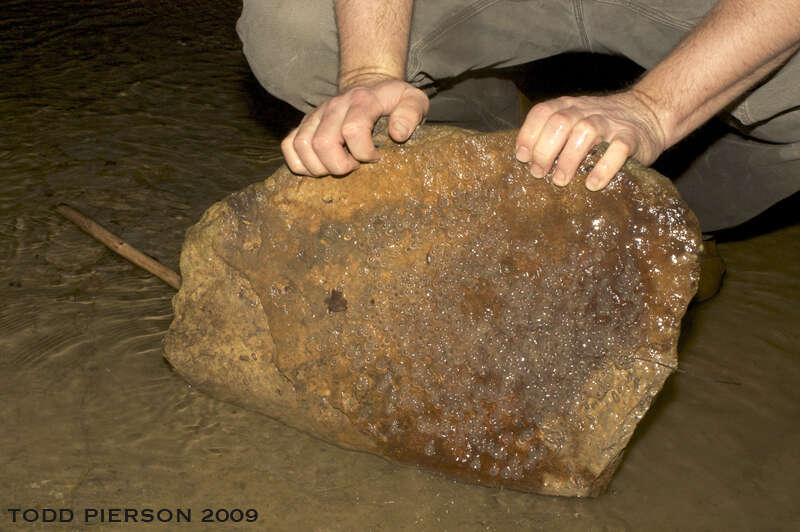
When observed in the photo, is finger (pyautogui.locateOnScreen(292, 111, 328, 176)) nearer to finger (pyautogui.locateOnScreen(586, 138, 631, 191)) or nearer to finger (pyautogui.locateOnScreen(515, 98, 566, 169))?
finger (pyautogui.locateOnScreen(515, 98, 566, 169))

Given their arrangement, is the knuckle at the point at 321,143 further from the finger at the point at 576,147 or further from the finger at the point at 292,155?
the finger at the point at 576,147

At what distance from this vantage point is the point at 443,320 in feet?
6.19

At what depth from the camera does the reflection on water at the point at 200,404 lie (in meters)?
1.84

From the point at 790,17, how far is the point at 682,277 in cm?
66

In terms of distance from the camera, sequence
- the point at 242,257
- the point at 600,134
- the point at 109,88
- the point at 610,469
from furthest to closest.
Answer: the point at 109,88
the point at 242,257
the point at 610,469
the point at 600,134

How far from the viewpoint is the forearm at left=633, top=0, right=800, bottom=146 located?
1.75m

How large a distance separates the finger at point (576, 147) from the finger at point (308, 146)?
575 millimetres

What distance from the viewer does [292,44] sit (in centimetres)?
247

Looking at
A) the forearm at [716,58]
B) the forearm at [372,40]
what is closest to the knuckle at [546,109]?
the forearm at [716,58]

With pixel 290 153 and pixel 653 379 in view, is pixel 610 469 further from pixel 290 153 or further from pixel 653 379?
pixel 290 153

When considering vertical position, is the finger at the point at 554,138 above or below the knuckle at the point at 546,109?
below

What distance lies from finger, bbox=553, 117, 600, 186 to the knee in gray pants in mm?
1051

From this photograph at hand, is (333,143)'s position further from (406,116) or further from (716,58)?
(716,58)

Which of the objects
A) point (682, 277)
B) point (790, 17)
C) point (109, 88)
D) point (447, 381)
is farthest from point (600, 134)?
point (109, 88)
